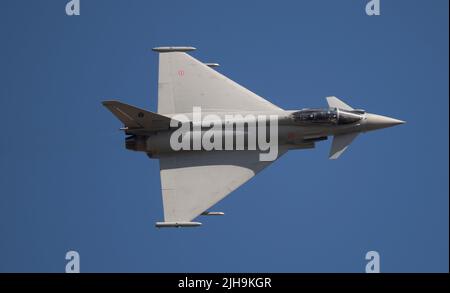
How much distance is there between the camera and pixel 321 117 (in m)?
36.5

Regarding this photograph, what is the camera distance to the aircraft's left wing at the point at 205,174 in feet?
120

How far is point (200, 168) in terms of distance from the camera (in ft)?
121

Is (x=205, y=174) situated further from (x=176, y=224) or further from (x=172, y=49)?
(x=172, y=49)

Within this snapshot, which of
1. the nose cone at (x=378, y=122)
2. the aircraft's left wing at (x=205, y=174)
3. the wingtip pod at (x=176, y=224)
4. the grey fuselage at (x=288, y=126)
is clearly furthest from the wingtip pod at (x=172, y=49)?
the nose cone at (x=378, y=122)

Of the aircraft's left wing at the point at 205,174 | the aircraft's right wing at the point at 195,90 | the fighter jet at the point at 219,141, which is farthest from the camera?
the aircraft's right wing at the point at 195,90

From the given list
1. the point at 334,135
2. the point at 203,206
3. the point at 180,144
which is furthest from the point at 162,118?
the point at 334,135

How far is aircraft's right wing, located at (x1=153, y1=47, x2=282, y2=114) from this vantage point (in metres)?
37.6

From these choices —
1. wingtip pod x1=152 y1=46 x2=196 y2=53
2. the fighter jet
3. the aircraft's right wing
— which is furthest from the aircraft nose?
wingtip pod x1=152 y1=46 x2=196 y2=53

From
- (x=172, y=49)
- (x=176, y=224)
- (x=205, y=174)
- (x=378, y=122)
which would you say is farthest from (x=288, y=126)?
(x=172, y=49)

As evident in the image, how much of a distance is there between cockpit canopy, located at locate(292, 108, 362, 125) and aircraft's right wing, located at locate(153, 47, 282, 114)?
105 cm

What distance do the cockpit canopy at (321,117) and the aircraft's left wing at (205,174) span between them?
1419mm

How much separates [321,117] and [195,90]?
15.5 ft

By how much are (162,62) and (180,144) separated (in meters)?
3.58

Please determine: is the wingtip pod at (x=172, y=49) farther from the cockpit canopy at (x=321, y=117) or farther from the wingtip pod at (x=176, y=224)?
the wingtip pod at (x=176, y=224)
